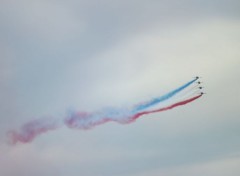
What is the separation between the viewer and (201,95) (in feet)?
181

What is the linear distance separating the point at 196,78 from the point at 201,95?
413 cm

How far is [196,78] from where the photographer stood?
2276 inches

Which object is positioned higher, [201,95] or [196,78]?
[196,78]
